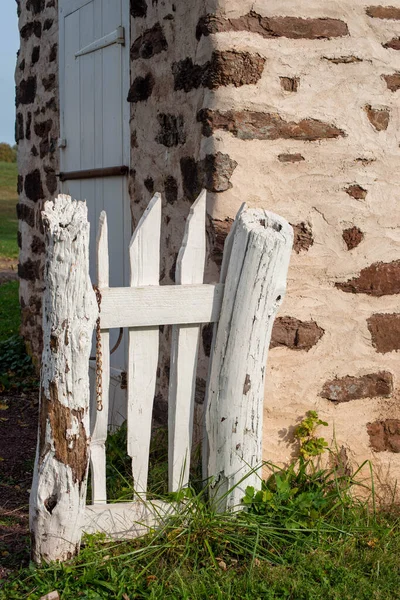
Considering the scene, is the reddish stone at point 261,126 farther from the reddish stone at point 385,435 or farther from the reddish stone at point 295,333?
the reddish stone at point 385,435

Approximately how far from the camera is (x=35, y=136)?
6262 mm

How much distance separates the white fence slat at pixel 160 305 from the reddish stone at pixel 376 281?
89cm

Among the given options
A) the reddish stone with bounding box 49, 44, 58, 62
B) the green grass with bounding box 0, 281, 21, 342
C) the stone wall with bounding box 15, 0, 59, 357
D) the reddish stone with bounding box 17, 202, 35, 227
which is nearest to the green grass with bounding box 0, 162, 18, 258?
the green grass with bounding box 0, 281, 21, 342

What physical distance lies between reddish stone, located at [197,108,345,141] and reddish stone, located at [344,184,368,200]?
255 millimetres

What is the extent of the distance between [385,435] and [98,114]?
2649 millimetres

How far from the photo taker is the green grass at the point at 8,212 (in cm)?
1428

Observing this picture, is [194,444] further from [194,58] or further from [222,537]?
[194,58]

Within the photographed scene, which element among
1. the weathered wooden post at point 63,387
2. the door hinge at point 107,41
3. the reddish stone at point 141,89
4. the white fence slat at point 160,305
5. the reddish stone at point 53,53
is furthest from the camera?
the reddish stone at point 53,53

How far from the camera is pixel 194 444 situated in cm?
377

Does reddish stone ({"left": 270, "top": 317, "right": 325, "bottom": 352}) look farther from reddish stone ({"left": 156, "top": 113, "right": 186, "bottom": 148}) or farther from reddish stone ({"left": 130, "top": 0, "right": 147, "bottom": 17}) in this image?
reddish stone ({"left": 130, "top": 0, "right": 147, "bottom": 17})

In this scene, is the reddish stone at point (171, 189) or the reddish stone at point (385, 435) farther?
the reddish stone at point (171, 189)

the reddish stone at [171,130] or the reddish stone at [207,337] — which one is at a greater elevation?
the reddish stone at [171,130]

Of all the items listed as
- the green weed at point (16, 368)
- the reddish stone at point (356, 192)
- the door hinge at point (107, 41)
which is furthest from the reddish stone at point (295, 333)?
the green weed at point (16, 368)

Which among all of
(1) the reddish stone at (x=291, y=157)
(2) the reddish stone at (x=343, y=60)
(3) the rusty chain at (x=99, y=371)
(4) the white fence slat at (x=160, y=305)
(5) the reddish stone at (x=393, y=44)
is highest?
(5) the reddish stone at (x=393, y=44)
